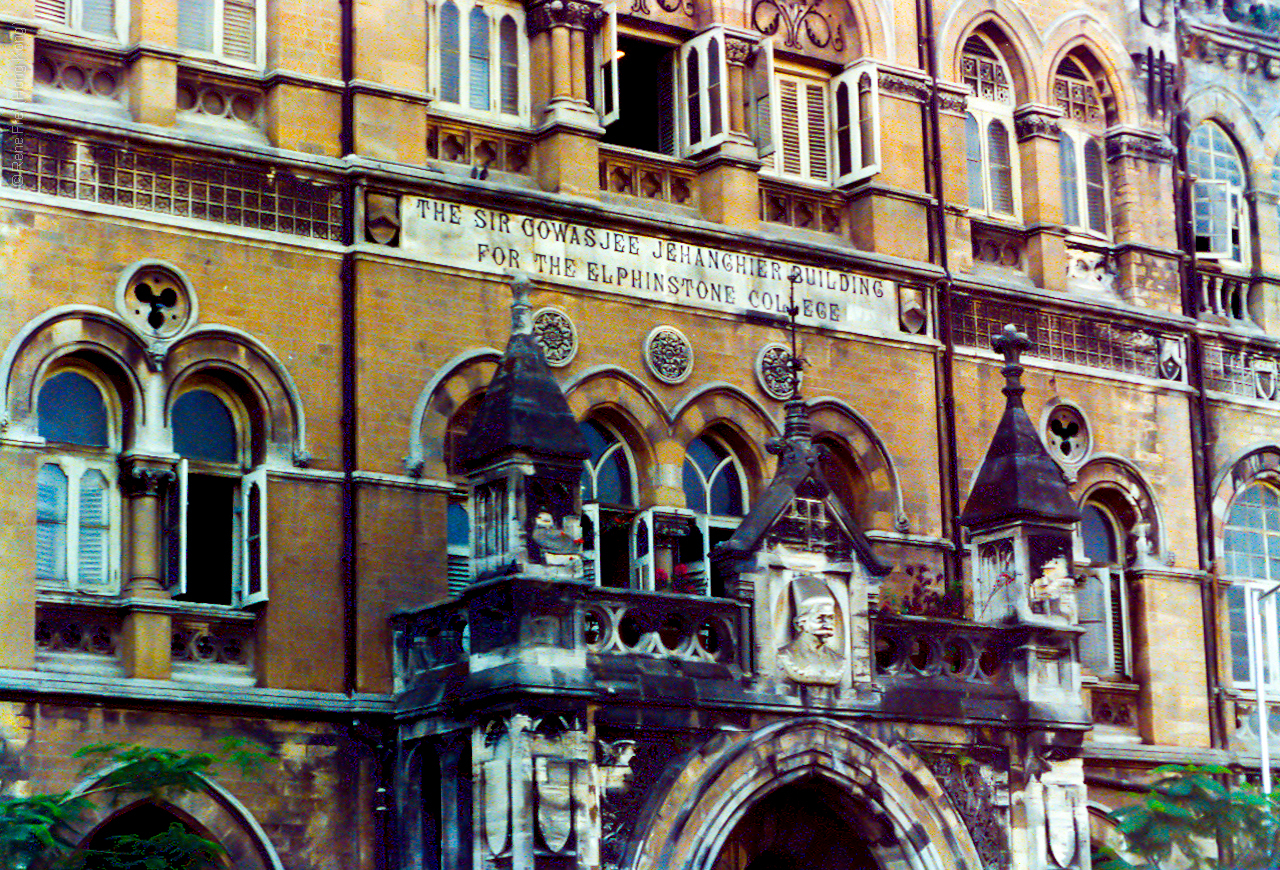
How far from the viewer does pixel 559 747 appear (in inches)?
899

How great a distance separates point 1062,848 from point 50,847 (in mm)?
9937

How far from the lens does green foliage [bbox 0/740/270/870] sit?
21578 millimetres

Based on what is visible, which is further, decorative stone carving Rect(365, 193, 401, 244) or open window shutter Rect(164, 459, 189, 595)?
decorative stone carving Rect(365, 193, 401, 244)

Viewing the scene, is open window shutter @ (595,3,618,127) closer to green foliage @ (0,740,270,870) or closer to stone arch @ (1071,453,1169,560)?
stone arch @ (1071,453,1169,560)

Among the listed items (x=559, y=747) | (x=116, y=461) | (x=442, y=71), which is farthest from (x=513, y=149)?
(x=559, y=747)

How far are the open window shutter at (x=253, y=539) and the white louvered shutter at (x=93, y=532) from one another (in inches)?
51.7

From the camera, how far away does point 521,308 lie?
24.3 m

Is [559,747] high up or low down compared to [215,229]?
down

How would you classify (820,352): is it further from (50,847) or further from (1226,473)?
(50,847)

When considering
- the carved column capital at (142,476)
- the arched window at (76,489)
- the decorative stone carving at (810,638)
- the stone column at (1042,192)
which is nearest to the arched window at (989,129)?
the stone column at (1042,192)

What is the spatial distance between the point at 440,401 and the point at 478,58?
4.05 metres

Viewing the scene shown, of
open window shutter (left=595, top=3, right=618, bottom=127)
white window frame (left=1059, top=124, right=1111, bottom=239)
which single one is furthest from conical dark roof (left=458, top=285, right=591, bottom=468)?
white window frame (left=1059, top=124, right=1111, bottom=239)

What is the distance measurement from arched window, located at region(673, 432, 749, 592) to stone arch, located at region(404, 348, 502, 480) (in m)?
2.56

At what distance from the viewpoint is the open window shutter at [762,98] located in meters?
29.3
